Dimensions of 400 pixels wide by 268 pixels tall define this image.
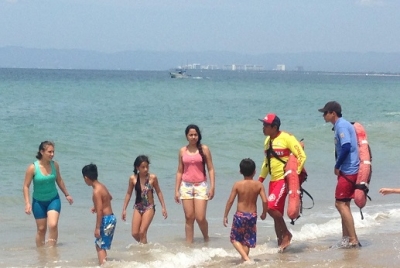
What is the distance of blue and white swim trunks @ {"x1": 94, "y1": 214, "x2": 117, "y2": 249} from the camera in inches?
299

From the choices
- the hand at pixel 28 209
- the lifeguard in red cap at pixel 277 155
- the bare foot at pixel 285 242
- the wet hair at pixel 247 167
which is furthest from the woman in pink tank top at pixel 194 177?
the hand at pixel 28 209

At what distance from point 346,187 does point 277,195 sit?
81 cm

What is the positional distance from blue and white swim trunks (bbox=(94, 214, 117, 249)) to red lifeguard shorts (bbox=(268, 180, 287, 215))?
1826 millimetres

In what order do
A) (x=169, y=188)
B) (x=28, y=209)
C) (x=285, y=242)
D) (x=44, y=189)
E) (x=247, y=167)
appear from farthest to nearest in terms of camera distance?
(x=169, y=188) → (x=44, y=189) → (x=28, y=209) → (x=285, y=242) → (x=247, y=167)

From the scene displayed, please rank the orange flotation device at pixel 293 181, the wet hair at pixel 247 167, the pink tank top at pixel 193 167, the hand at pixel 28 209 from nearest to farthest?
the wet hair at pixel 247 167 < the orange flotation device at pixel 293 181 < the hand at pixel 28 209 < the pink tank top at pixel 193 167

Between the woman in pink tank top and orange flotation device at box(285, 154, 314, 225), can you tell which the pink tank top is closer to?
the woman in pink tank top

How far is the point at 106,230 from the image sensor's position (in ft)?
25.0

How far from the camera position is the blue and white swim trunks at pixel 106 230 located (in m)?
7.59

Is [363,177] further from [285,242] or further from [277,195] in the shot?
[285,242]

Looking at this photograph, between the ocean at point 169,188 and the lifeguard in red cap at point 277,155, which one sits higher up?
the lifeguard in red cap at point 277,155

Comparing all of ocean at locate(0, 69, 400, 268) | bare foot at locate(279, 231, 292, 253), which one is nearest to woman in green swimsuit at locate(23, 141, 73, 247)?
ocean at locate(0, 69, 400, 268)

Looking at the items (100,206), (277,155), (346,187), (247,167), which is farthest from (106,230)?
(346,187)

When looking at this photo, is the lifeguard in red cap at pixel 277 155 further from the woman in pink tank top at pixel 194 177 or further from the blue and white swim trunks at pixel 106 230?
the blue and white swim trunks at pixel 106 230

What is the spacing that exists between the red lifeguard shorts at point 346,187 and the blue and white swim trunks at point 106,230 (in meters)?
2.62
